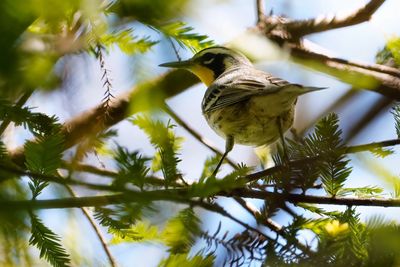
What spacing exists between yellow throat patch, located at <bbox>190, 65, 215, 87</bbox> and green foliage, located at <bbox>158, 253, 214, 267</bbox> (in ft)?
6.96

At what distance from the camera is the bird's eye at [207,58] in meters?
3.54

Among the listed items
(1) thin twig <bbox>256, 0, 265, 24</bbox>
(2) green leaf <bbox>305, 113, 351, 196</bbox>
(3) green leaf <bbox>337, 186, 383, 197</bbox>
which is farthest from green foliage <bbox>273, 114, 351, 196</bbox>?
(1) thin twig <bbox>256, 0, 265, 24</bbox>

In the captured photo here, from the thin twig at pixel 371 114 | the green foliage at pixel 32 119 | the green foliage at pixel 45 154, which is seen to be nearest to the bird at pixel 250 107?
the thin twig at pixel 371 114

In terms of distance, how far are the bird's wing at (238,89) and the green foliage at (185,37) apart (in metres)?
0.48

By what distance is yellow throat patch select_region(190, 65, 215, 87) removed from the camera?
347 centimetres

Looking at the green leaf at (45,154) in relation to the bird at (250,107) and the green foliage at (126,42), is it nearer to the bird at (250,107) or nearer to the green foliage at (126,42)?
the green foliage at (126,42)

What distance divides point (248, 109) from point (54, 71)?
1.46 m

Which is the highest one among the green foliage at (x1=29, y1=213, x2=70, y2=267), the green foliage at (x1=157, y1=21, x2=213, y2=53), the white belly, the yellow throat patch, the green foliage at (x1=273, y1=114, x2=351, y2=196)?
the yellow throat patch

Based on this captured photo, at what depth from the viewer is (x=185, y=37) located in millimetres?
1844

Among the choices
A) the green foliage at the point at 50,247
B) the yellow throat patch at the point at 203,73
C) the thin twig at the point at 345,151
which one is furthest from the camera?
the yellow throat patch at the point at 203,73

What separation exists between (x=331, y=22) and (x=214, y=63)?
0.74 metres

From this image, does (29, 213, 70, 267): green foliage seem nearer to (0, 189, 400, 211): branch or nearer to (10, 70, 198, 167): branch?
(0, 189, 400, 211): branch

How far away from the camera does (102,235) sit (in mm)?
2195

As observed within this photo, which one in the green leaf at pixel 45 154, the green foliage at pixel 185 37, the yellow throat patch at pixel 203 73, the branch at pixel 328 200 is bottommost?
the green leaf at pixel 45 154
